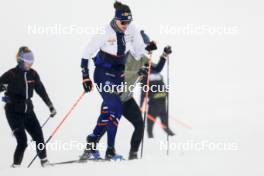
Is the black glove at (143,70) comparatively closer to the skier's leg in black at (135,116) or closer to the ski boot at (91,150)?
the skier's leg in black at (135,116)

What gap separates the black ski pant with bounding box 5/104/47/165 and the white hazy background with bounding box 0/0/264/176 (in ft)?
2.34

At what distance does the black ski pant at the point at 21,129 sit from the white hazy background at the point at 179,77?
714mm

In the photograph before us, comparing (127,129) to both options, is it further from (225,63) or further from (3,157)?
(225,63)

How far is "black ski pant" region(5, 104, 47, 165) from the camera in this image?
32.9ft

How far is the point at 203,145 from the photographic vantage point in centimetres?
1220

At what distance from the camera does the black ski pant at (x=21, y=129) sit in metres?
10.0

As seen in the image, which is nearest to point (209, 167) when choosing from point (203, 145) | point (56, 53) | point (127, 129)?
point (203, 145)

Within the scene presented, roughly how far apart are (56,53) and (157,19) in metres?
8.11

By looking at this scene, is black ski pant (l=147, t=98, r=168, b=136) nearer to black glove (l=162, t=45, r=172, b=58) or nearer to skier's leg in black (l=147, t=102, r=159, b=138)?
skier's leg in black (l=147, t=102, r=159, b=138)

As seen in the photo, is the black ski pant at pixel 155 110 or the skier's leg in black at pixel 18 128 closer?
the skier's leg in black at pixel 18 128

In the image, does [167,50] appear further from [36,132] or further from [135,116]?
[36,132]

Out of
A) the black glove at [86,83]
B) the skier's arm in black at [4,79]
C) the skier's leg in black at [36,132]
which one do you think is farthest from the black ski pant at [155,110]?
the black glove at [86,83]

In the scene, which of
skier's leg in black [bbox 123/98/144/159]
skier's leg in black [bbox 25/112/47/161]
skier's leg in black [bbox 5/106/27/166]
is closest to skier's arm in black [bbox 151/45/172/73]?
skier's leg in black [bbox 123/98/144/159]

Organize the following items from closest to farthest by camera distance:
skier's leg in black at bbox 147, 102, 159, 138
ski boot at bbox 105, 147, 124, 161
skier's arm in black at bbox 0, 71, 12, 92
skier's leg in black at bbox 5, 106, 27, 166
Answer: ski boot at bbox 105, 147, 124, 161 < skier's arm in black at bbox 0, 71, 12, 92 < skier's leg in black at bbox 5, 106, 27, 166 < skier's leg in black at bbox 147, 102, 159, 138
